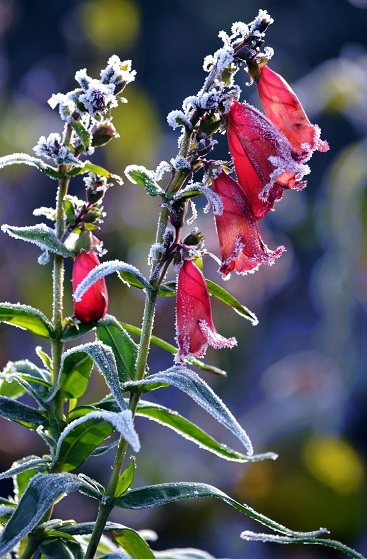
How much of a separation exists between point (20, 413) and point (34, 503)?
0.10 m

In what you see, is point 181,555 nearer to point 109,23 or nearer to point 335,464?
point 335,464

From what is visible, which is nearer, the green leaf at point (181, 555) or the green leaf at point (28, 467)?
the green leaf at point (28, 467)

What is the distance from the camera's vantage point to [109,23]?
15.2ft

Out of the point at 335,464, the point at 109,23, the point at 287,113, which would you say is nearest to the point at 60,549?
the point at 287,113

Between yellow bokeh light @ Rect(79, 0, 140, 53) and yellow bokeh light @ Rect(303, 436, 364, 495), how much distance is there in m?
2.54

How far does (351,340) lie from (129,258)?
883 millimetres

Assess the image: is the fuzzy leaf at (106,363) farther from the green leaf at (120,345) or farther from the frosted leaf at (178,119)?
the frosted leaf at (178,119)

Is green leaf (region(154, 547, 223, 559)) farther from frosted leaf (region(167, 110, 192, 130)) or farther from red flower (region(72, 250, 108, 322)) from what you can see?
frosted leaf (region(167, 110, 192, 130))

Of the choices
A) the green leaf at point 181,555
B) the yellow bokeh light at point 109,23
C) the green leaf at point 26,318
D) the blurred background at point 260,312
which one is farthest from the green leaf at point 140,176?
the yellow bokeh light at point 109,23

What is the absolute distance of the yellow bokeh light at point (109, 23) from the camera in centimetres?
450

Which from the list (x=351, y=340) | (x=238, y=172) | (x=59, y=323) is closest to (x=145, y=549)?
(x=59, y=323)

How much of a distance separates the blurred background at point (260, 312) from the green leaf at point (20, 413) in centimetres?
190

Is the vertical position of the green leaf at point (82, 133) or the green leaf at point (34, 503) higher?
the green leaf at point (82, 133)

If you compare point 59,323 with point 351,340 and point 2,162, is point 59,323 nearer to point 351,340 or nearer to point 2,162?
point 2,162
